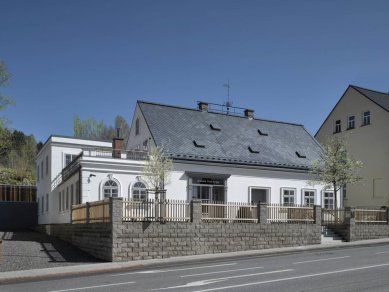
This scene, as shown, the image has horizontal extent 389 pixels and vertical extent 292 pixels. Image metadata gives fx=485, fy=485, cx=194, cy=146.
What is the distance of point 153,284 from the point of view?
12.6 m

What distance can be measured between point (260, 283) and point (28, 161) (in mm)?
63742

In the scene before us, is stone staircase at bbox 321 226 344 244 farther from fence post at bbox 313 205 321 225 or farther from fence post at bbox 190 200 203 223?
fence post at bbox 190 200 203 223

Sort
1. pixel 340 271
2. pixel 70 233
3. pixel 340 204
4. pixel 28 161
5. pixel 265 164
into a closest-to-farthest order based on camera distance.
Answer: pixel 340 271
pixel 70 233
pixel 265 164
pixel 340 204
pixel 28 161

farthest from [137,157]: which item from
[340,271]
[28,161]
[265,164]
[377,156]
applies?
[28,161]

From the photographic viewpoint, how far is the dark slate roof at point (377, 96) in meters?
42.0

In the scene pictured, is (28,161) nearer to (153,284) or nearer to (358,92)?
(358,92)

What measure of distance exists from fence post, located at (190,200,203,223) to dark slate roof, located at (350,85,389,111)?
82.5 ft

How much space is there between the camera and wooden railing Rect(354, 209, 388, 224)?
2817 centimetres

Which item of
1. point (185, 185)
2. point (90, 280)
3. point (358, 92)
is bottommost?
point (90, 280)

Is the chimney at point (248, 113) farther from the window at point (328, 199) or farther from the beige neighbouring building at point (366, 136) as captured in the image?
the beige neighbouring building at point (366, 136)

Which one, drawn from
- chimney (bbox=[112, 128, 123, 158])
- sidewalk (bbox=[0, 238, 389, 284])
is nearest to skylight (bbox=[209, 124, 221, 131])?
chimney (bbox=[112, 128, 123, 158])

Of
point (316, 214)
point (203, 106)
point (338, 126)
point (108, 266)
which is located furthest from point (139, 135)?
point (338, 126)

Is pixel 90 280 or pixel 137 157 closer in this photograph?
pixel 90 280

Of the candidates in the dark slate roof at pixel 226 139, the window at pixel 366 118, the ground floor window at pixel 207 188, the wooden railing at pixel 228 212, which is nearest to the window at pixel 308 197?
the dark slate roof at pixel 226 139
